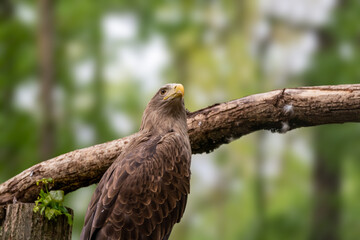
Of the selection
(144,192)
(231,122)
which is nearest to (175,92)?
(231,122)

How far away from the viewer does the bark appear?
4.11 m

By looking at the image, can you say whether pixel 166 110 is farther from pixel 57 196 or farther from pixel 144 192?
pixel 57 196

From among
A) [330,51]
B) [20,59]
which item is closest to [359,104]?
[330,51]

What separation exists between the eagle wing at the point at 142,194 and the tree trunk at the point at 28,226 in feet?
1.16

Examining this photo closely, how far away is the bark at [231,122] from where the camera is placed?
4105mm

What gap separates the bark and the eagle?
44cm

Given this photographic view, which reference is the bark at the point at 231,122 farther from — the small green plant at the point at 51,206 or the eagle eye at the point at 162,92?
the small green plant at the point at 51,206

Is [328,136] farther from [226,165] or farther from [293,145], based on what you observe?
[226,165]

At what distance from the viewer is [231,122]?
14.5 feet

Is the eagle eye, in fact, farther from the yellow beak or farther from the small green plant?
the small green plant

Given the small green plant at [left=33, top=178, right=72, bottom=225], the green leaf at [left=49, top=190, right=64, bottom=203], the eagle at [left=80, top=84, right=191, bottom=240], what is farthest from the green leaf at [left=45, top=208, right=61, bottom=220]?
the eagle at [left=80, top=84, right=191, bottom=240]

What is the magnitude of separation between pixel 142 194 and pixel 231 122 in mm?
1091

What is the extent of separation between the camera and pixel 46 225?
12.9 ft

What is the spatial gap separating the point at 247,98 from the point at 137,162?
117cm
